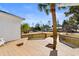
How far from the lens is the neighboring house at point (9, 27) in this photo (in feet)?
20.1

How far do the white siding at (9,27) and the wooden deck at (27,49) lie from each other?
6.8 inches

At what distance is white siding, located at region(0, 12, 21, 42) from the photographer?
6156 mm

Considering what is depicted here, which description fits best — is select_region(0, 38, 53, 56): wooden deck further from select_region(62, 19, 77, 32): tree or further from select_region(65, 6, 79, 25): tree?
select_region(65, 6, 79, 25): tree

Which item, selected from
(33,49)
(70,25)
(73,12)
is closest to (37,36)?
(33,49)

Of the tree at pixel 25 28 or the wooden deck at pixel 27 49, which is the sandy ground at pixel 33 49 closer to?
the wooden deck at pixel 27 49

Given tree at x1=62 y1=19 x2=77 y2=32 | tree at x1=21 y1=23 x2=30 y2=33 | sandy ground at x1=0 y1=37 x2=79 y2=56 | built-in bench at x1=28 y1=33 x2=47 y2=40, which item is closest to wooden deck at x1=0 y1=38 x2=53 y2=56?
sandy ground at x1=0 y1=37 x2=79 y2=56

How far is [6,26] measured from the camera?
6.25 m

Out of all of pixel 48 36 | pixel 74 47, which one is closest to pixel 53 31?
pixel 48 36

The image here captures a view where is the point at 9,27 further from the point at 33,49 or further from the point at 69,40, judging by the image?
the point at 69,40

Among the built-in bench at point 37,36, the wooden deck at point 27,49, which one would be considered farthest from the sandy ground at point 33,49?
the built-in bench at point 37,36

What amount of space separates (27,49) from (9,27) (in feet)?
2.42

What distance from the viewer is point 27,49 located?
6176mm

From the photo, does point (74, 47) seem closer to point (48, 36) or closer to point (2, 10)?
point (48, 36)

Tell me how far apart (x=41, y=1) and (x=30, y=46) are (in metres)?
1.18
